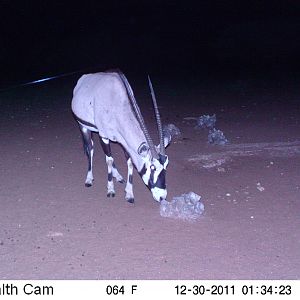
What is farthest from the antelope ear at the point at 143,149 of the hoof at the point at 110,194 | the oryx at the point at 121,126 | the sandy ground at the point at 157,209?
the hoof at the point at 110,194

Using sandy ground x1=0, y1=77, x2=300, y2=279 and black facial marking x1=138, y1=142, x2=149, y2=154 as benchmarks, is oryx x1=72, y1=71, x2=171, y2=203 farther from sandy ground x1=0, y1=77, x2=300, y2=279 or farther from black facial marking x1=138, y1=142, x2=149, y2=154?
sandy ground x1=0, y1=77, x2=300, y2=279

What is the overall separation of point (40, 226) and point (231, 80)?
13.5 m

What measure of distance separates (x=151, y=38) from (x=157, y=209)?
27.5 m

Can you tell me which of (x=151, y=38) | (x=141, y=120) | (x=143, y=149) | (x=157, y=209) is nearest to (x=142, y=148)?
(x=143, y=149)

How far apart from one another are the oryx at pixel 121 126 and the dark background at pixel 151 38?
1220 centimetres

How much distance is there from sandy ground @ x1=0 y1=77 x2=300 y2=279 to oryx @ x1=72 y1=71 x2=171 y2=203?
489 millimetres

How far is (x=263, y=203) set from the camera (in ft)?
25.3

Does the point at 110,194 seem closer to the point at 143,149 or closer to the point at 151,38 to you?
the point at 143,149

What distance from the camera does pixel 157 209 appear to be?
7.58m

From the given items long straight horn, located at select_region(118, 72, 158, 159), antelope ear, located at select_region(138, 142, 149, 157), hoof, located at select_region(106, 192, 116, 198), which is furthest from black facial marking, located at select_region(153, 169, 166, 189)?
hoof, located at select_region(106, 192, 116, 198)

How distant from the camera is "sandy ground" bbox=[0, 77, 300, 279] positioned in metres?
5.96

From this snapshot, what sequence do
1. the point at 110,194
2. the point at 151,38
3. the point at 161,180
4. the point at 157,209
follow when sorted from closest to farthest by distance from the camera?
the point at 161,180 → the point at 157,209 → the point at 110,194 → the point at 151,38

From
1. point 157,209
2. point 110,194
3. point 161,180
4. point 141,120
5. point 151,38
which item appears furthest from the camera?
point 151,38

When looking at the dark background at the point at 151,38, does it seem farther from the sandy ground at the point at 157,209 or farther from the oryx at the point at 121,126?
the oryx at the point at 121,126
